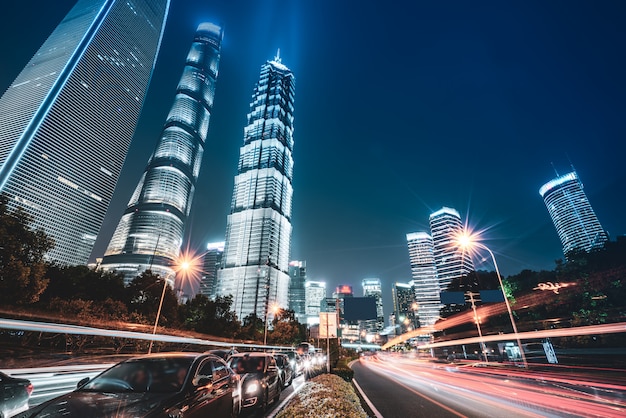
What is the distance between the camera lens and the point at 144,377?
196 inches

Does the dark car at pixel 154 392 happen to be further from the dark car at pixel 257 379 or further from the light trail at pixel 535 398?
the light trail at pixel 535 398

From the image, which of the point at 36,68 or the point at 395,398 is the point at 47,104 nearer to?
the point at 395,398

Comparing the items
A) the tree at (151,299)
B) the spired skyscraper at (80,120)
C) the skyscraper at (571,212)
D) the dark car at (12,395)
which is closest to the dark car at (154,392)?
the dark car at (12,395)

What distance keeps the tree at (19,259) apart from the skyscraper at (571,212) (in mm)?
196995

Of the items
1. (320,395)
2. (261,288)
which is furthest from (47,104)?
(261,288)

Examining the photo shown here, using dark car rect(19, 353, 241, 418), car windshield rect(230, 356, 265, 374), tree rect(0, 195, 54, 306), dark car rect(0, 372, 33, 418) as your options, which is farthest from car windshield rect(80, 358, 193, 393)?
tree rect(0, 195, 54, 306)

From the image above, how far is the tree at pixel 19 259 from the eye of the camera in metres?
26.5

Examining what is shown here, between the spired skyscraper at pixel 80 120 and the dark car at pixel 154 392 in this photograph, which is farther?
the spired skyscraper at pixel 80 120

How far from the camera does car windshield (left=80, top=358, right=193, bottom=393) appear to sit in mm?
4684

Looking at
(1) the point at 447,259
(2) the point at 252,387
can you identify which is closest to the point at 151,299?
(2) the point at 252,387

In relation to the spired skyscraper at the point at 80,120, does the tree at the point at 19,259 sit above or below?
below

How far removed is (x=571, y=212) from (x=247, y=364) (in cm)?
20154

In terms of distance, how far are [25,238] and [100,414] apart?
36.8 metres

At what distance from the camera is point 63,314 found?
31.8m
